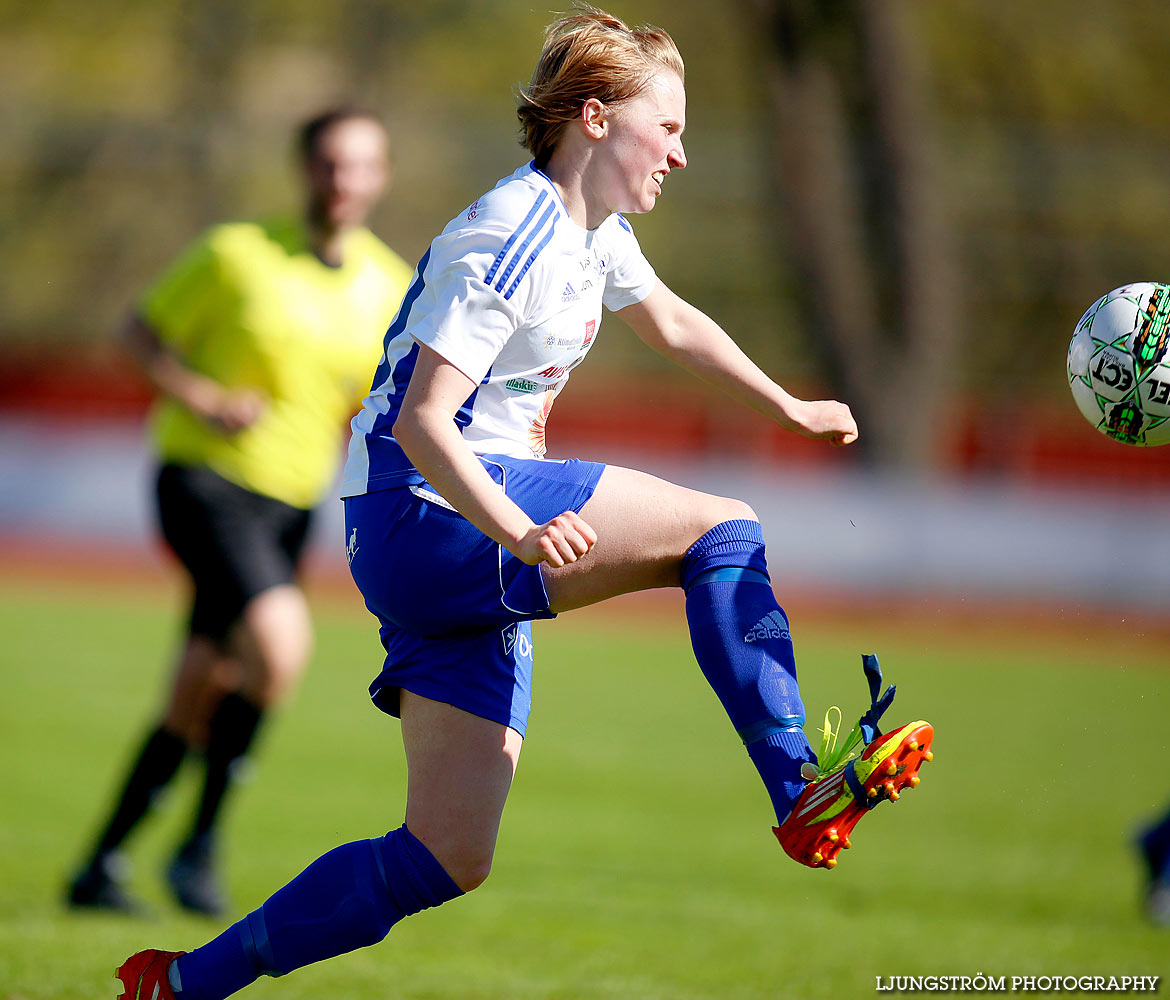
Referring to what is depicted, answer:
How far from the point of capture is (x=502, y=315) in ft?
8.24

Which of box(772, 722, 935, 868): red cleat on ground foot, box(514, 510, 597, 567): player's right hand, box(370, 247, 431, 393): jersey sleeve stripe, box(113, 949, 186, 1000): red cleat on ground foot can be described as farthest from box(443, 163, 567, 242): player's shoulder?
box(113, 949, 186, 1000): red cleat on ground foot

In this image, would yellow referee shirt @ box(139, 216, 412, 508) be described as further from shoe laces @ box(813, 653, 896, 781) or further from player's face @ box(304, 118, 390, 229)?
shoe laces @ box(813, 653, 896, 781)

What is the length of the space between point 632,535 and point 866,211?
53.8ft

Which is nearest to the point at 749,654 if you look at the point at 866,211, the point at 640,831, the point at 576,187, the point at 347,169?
the point at 576,187

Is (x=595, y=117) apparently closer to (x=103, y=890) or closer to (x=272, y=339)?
(x=272, y=339)

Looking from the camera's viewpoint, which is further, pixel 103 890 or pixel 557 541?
pixel 103 890

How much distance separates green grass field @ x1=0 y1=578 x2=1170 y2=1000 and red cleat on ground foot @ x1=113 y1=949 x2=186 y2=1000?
2.23 feet

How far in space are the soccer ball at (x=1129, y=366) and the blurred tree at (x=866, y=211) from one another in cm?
1386

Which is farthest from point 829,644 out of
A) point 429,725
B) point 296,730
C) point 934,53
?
point 934,53

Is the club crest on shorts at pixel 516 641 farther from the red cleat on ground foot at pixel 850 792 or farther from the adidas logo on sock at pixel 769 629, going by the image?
the red cleat on ground foot at pixel 850 792

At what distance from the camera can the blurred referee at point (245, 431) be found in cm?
459

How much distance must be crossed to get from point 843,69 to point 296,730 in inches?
491

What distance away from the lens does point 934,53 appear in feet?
85.5

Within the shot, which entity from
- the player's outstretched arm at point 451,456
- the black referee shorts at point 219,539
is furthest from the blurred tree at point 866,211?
the player's outstretched arm at point 451,456
